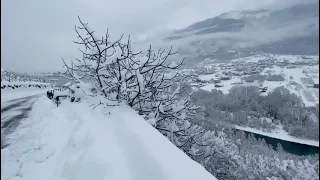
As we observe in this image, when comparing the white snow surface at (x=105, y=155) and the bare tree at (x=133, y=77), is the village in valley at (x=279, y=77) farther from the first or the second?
the white snow surface at (x=105, y=155)

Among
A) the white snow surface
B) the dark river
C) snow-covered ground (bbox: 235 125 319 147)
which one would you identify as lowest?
the dark river

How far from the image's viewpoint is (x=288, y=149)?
39.6 meters

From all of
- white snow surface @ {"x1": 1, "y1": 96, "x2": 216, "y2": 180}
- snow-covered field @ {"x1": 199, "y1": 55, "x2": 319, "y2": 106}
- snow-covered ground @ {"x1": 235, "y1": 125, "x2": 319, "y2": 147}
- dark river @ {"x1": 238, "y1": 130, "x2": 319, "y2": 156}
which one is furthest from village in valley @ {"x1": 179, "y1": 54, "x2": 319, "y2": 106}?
dark river @ {"x1": 238, "y1": 130, "x2": 319, "y2": 156}

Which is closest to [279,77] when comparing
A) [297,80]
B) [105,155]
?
[297,80]

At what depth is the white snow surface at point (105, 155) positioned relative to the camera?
224 centimetres

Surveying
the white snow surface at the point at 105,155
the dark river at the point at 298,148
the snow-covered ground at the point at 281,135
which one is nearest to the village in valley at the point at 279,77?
the white snow surface at the point at 105,155

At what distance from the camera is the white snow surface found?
2.24 metres

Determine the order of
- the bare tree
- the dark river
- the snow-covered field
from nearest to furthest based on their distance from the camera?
the bare tree → the snow-covered field → the dark river

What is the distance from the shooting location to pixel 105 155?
274 cm

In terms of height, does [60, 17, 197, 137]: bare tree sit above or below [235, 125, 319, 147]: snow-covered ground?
above

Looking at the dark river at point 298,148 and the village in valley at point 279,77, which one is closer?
the village in valley at point 279,77

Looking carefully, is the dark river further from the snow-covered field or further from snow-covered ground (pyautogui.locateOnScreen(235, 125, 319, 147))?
the snow-covered field

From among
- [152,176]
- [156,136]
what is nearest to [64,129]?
[156,136]

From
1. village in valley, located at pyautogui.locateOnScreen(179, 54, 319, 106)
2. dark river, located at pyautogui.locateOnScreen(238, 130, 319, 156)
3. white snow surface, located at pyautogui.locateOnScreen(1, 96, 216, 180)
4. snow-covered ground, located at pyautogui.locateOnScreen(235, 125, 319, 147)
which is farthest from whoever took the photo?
snow-covered ground, located at pyautogui.locateOnScreen(235, 125, 319, 147)
